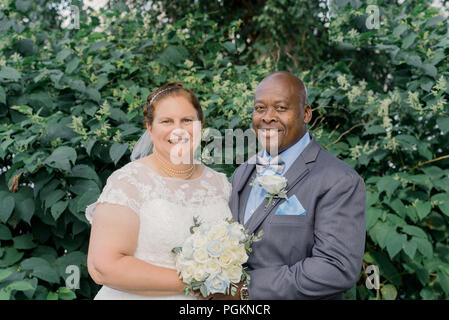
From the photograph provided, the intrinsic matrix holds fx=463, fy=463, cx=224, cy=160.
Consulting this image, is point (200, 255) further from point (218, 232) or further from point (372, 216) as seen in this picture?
point (372, 216)

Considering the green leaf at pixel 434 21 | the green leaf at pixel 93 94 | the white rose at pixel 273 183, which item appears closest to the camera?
the white rose at pixel 273 183

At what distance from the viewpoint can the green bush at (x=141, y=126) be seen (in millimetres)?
3195

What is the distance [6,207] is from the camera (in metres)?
3.11

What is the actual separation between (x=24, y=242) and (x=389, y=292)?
285 centimetres

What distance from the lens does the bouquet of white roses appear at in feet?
6.61

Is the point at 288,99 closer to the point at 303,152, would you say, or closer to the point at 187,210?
the point at 303,152

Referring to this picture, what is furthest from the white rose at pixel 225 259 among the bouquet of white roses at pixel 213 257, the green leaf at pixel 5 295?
the green leaf at pixel 5 295

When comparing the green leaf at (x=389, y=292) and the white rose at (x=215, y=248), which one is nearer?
the white rose at (x=215, y=248)

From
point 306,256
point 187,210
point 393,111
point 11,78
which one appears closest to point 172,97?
point 187,210

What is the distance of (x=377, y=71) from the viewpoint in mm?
7641

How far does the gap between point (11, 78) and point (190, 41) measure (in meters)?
1.87

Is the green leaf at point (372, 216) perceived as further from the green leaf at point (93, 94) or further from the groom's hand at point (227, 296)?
the green leaf at point (93, 94)

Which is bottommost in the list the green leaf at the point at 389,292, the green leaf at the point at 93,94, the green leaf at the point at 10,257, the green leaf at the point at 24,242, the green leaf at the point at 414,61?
the green leaf at the point at 389,292

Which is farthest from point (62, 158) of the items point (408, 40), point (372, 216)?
point (408, 40)
